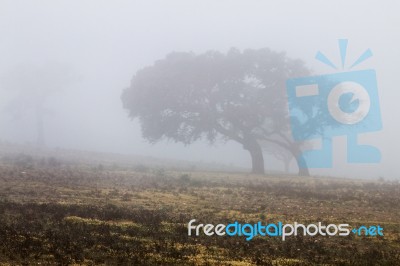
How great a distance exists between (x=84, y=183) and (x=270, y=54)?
33.2m

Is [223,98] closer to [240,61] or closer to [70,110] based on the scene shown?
[240,61]

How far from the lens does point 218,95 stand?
50781 millimetres

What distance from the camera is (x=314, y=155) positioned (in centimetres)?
8169

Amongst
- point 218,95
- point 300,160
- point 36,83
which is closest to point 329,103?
point 300,160

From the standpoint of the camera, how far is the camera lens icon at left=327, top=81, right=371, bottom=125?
47.7 m

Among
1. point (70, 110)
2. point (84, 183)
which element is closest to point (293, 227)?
point (84, 183)

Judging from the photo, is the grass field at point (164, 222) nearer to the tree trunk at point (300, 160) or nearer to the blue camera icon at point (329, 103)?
the blue camera icon at point (329, 103)

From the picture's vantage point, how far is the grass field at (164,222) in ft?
36.4
